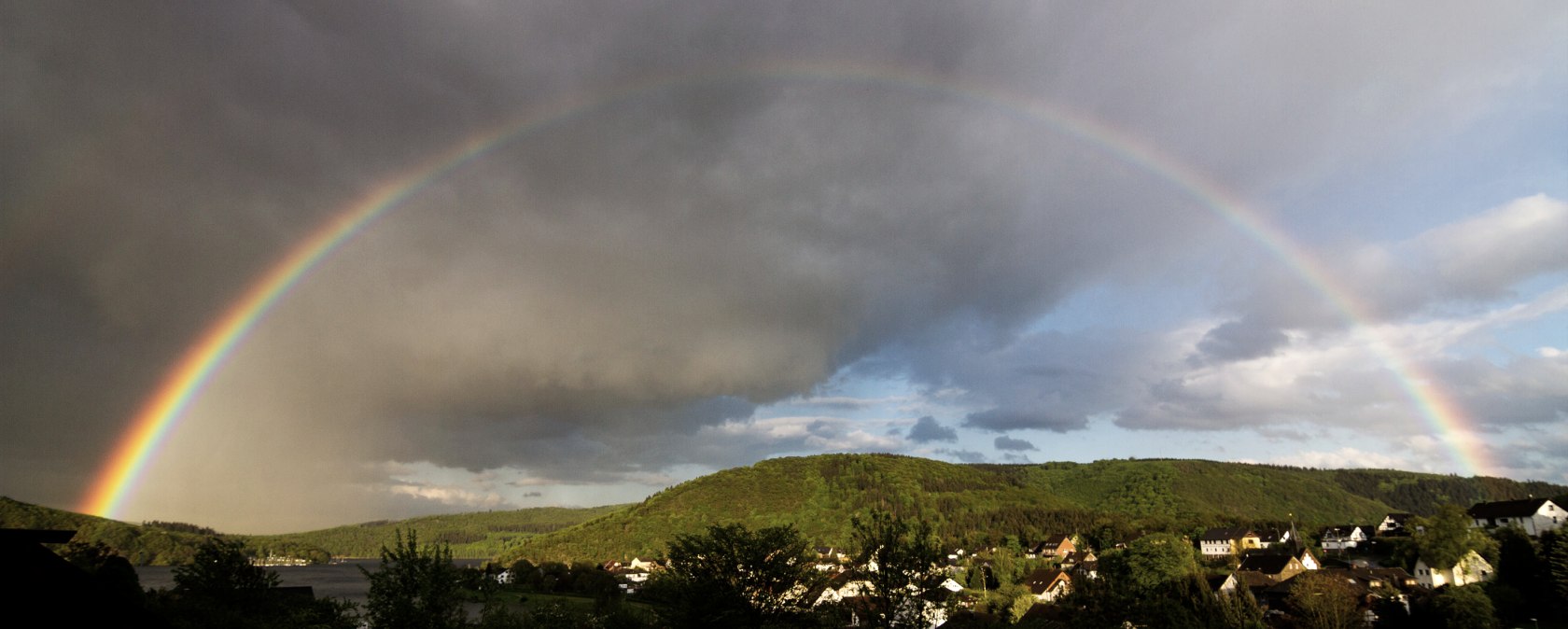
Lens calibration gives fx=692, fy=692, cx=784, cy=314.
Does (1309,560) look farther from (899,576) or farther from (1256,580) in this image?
(899,576)

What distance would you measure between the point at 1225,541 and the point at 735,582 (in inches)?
6436

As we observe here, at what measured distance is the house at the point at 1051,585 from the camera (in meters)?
108

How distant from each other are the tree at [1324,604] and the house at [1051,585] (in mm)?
35526

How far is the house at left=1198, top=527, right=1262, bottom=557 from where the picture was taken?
15323 centimetres

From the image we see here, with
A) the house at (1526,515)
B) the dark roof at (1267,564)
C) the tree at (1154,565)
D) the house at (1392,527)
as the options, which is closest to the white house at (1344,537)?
the house at (1392,527)

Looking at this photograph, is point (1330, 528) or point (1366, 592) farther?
point (1330, 528)

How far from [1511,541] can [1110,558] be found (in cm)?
4506

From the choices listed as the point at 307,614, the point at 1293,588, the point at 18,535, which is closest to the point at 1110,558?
the point at 1293,588

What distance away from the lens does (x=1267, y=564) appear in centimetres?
10769

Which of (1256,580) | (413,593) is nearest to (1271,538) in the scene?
(1256,580)

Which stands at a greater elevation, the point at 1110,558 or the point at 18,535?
the point at 18,535

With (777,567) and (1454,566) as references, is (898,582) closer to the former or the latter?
(777,567)

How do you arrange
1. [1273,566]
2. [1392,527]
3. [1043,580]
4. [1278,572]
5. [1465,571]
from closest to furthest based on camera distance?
[1465,571] → [1278,572] → [1273,566] → [1043,580] → [1392,527]

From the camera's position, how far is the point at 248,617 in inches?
1939
